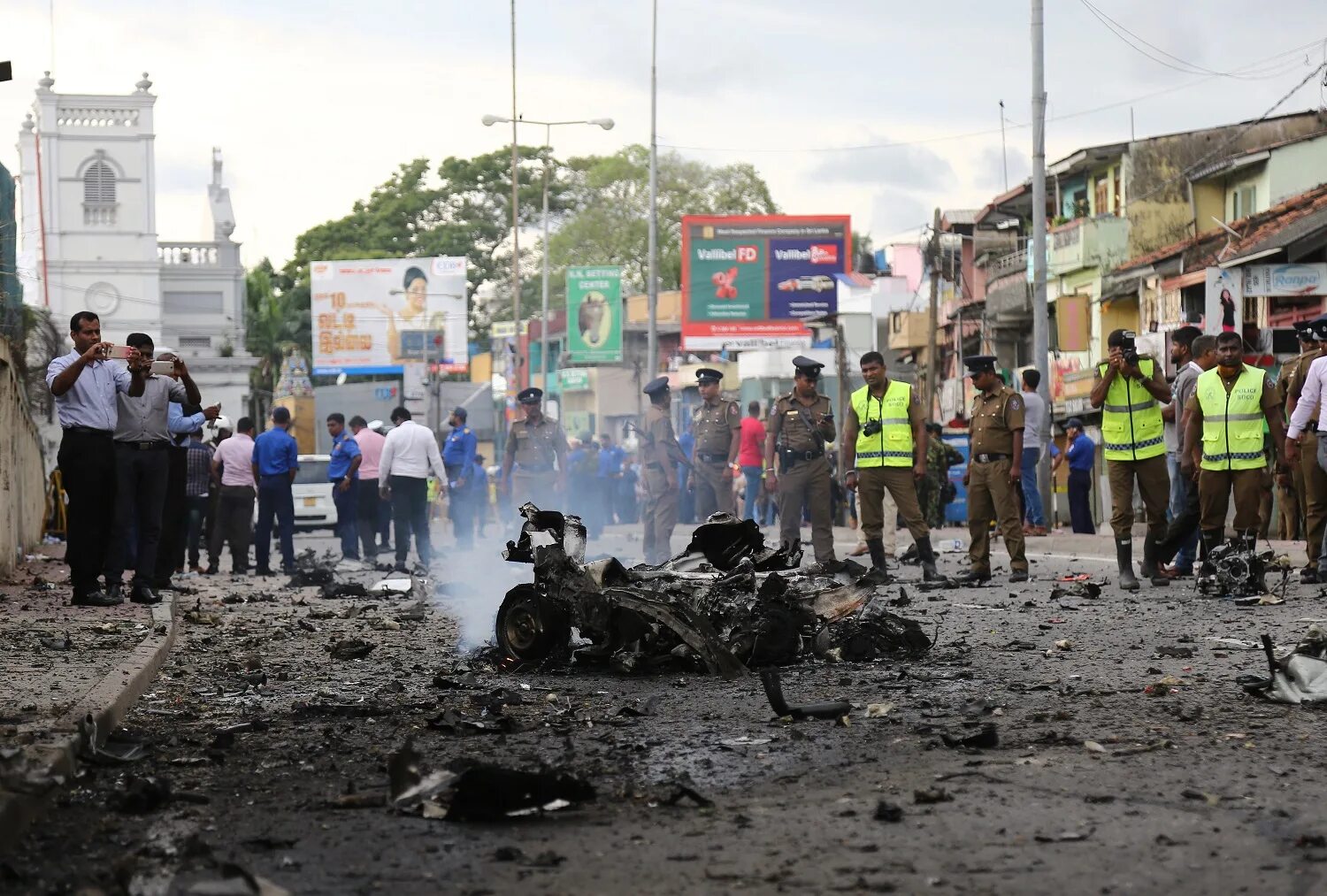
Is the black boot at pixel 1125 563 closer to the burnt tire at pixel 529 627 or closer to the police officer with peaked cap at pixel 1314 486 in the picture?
the police officer with peaked cap at pixel 1314 486

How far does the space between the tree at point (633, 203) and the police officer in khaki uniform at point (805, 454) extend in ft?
216

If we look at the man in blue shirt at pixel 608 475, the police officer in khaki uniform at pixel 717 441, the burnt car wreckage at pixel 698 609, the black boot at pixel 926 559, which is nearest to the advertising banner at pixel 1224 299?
the man in blue shirt at pixel 608 475

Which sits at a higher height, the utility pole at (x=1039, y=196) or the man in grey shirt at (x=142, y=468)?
the utility pole at (x=1039, y=196)

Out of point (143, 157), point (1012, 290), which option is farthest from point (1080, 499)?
point (143, 157)

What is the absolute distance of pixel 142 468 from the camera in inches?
492

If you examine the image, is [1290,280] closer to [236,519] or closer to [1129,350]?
[1129,350]

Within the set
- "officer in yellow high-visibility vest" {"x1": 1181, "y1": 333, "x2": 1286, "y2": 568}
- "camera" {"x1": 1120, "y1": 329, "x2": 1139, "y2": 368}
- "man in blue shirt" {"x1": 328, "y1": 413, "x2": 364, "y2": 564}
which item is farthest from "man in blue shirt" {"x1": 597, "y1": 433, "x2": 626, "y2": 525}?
"officer in yellow high-visibility vest" {"x1": 1181, "y1": 333, "x2": 1286, "y2": 568}

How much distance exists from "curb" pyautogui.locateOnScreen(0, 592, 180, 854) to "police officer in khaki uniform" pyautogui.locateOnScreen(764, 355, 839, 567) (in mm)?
6558

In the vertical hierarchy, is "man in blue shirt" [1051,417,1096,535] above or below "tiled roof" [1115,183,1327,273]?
below

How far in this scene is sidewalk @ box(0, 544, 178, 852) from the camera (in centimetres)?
527

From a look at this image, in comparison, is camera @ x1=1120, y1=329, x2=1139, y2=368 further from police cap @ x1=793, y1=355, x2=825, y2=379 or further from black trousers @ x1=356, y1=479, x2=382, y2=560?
black trousers @ x1=356, y1=479, x2=382, y2=560

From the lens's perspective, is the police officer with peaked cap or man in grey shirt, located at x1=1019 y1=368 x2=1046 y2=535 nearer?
the police officer with peaked cap

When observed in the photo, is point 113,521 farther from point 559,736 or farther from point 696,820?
point 696,820

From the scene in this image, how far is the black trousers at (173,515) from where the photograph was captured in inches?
559
